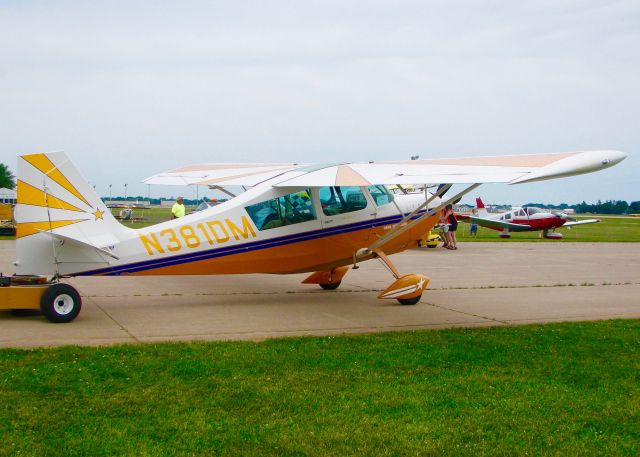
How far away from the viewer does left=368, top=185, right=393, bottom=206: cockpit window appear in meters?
12.2

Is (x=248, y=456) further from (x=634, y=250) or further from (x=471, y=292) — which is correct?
(x=634, y=250)

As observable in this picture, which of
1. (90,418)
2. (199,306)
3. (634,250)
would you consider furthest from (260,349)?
(634,250)

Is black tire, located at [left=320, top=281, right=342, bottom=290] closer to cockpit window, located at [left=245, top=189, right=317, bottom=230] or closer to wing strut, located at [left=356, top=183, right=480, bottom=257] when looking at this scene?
wing strut, located at [left=356, top=183, right=480, bottom=257]

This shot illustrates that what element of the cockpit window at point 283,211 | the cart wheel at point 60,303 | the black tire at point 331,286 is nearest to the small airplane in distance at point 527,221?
the black tire at point 331,286

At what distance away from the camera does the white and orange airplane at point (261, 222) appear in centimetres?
899

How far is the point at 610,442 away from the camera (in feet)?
16.4

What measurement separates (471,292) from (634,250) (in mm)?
15642

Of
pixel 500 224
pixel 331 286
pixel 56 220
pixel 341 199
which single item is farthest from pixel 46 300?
pixel 500 224

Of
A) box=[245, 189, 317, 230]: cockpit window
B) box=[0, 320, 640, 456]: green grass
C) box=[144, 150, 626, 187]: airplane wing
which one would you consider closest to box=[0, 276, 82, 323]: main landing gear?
box=[0, 320, 640, 456]: green grass

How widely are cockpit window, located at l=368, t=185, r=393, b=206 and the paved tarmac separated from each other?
1.82 meters

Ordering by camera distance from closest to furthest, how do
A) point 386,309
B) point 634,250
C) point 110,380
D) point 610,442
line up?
point 610,442 < point 110,380 < point 386,309 < point 634,250

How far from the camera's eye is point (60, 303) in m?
9.05

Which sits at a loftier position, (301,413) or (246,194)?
(246,194)

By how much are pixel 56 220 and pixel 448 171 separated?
222 inches
